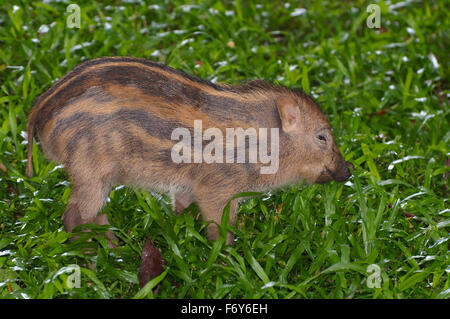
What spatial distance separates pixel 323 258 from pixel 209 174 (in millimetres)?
942

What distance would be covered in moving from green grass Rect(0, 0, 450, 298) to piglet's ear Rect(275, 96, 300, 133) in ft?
1.94

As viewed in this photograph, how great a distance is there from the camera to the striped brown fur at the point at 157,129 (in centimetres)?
457

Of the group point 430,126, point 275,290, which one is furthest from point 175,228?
point 430,126

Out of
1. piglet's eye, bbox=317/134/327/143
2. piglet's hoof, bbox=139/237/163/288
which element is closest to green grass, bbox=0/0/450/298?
piglet's hoof, bbox=139/237/163/288

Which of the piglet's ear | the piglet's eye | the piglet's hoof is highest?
the piglet's ear

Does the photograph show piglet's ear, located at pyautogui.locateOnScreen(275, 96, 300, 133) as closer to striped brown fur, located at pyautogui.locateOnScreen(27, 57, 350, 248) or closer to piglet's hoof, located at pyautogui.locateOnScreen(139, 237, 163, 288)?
striped brown fur, located at pyautogui.locateOnScreen(27, 57, 350, 248)

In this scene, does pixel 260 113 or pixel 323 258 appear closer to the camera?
pixel 323 258

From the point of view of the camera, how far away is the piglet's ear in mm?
4848

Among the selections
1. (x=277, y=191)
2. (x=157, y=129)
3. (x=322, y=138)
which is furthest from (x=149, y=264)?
(x=322, y=138)

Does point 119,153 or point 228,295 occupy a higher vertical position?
point 119,153

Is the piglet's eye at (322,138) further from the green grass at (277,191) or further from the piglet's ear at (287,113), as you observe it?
the green grass at (277,191)

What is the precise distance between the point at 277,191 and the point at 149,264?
1270 millimetres

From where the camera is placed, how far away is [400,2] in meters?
7.90

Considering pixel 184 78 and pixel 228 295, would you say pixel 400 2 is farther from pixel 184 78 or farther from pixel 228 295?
pixel 228 295
